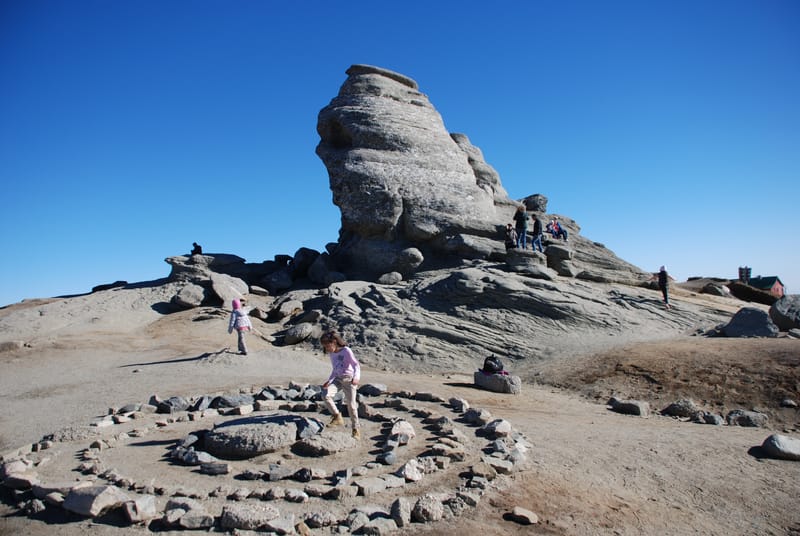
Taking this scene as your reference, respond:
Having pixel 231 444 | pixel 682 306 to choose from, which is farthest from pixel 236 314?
pixel 682 306

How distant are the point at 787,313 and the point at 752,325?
1.96 metres

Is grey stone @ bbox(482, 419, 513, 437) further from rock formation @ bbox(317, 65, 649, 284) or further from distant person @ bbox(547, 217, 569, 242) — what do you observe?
distant person @ bbox(547, 217, 569, 242)

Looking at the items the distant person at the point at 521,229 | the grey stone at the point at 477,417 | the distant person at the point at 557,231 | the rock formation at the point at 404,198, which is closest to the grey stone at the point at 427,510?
the grey stone at the point at 477,417

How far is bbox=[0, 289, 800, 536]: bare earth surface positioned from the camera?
19.8 feet

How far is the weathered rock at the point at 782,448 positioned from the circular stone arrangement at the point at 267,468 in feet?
12.2

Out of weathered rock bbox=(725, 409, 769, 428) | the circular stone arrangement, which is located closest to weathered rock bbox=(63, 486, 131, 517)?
the circular stone arrangement

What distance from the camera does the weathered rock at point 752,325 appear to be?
15.7 m

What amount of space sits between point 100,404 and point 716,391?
14796mm

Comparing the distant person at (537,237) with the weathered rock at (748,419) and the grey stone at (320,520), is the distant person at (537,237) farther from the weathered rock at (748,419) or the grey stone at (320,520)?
the grey stone at (320,520)

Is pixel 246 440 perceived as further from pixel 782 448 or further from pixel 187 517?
pixel 782 448

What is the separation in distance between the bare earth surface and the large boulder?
3.11 metres

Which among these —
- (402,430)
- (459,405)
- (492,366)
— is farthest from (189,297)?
(402,430)

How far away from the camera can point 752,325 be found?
15852mm

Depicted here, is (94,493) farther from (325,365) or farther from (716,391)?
(716,391)
